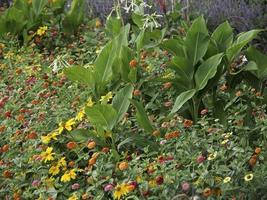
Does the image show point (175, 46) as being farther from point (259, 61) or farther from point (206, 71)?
point (259, 61)

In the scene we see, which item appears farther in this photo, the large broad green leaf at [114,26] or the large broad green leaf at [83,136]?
the large broad green leaf at [114,26]

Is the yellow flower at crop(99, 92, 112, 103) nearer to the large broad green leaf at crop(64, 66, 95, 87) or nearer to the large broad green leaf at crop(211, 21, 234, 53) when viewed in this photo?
the large broad green leaf at crop(64, 66, 95, 87)

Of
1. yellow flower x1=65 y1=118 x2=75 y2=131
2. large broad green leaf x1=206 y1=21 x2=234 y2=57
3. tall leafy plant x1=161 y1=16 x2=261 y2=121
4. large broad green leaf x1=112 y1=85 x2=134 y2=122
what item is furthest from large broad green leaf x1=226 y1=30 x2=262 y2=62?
yellow flower x1=65 y1=118 x2=75 y2=131

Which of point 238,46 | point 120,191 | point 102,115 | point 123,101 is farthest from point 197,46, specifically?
point 120,191

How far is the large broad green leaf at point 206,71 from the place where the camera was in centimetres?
324

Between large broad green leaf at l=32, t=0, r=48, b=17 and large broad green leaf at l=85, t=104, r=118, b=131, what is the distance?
2483 millimetres

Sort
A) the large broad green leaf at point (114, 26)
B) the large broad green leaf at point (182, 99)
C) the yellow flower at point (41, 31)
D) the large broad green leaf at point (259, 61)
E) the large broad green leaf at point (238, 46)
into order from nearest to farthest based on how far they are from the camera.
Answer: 1. the large broad green leaf at point (182, 99)
2. the large broad green leaf at point (238, 46)
3. the large broad green leaf at point (259, 61)
4. the large broad green leaf at point (114, 26)
5. the yellow flower at point (41, 31)

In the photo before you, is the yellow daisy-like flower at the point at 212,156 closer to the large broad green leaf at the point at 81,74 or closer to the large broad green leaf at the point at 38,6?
the large broad green leaf at the point at 81,74

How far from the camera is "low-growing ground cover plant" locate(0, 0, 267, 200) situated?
8.46ft

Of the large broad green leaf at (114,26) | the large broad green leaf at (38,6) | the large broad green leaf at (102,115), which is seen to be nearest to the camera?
the large broad green leaf at (102,115)

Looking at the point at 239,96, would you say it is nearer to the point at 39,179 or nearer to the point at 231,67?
the point at 231,67

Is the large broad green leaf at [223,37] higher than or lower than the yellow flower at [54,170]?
higher

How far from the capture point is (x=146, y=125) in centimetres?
312

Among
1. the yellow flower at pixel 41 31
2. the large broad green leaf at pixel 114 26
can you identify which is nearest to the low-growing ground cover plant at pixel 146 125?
the large broad green leaf at pixel 114 26
